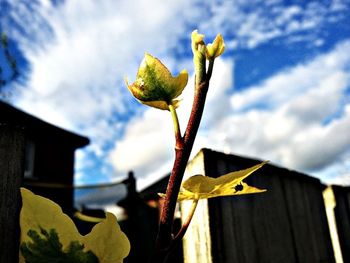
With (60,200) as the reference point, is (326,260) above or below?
below

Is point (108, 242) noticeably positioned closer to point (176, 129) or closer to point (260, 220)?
point (176, 129)

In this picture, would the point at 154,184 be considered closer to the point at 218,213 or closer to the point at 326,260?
the point at 326,260

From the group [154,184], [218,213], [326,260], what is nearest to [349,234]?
[326,260]

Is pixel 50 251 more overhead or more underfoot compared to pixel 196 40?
more underfoot

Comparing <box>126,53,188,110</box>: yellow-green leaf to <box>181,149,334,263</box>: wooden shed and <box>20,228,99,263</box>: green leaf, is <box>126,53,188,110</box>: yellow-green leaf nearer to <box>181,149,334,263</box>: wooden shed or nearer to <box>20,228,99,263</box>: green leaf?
<box>20,228,99,263</box>: green leaf

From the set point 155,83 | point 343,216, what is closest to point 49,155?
point 343,216

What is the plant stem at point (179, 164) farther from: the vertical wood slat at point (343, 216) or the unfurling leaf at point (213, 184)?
the vertical wood slat at point (343, 216)
